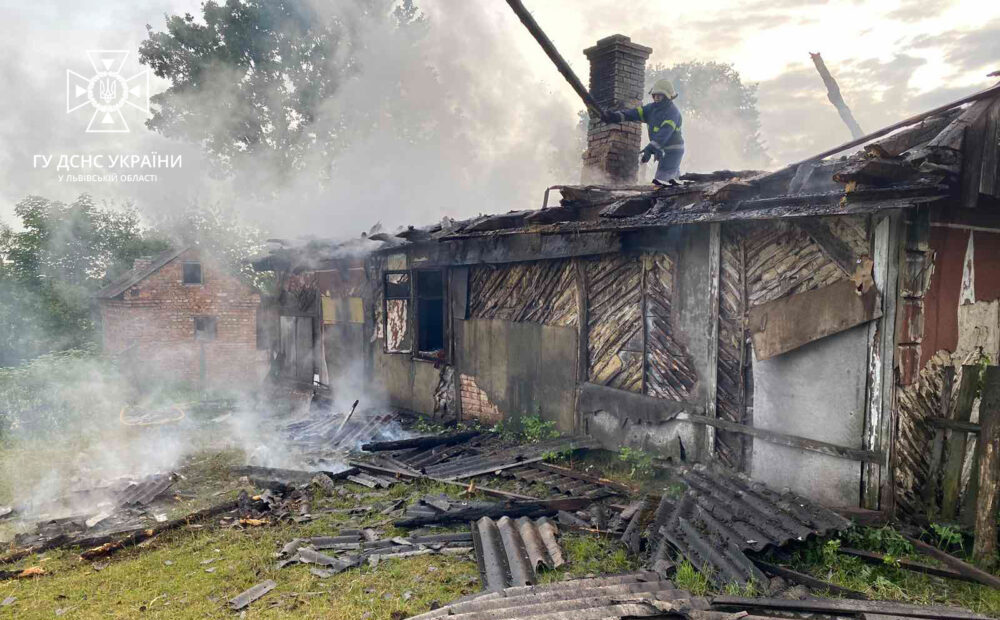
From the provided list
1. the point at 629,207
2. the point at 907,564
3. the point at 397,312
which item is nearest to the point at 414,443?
the point at 397,312

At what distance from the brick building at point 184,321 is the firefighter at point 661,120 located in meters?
16.8

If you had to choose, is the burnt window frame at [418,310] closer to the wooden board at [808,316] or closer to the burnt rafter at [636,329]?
the burnt rafter at [636,329]

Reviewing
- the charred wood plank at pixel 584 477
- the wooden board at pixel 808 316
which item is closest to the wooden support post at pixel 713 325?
the wooden board at pixel 808 316

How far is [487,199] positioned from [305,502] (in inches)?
866

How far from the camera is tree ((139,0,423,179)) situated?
2434 cm

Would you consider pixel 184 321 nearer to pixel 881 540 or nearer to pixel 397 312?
pixel 397 312

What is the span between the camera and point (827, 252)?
5609 millimetres

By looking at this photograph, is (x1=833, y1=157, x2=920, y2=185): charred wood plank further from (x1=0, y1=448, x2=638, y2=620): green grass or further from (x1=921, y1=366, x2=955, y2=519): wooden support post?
(x1=0, y1=448, x2=638, y2=620): green grass

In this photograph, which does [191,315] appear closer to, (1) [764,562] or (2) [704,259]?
(2) [704,259]

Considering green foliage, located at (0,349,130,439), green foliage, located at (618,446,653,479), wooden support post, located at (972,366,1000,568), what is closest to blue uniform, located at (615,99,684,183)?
green foliage, located at (618,446,653,479)

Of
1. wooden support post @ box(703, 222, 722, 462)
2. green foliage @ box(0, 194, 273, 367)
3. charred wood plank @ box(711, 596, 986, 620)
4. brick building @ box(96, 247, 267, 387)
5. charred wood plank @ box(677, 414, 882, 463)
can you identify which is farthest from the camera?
green foliage @ box(0, 194, 273, 367)

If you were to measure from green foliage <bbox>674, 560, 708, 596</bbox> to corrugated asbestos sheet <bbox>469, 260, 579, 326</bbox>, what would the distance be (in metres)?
4.18

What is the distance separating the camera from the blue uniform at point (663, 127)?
32.0ft

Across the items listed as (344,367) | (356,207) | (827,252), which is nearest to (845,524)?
(827,252)
